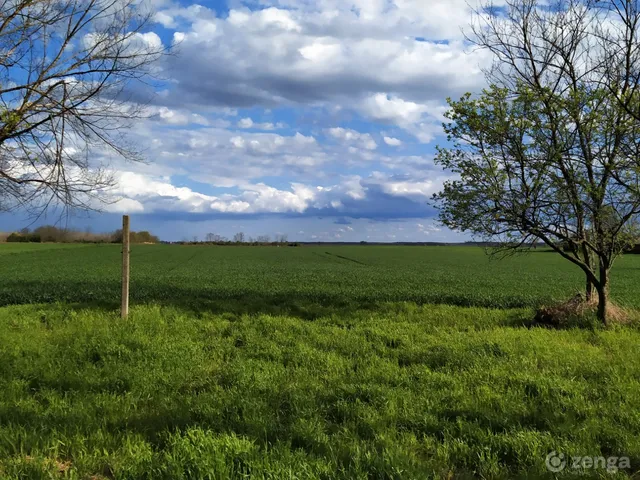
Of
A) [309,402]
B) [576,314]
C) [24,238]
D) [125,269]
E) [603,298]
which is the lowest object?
[309,402]

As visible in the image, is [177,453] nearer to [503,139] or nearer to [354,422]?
[354,422]

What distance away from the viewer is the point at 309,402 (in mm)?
5398

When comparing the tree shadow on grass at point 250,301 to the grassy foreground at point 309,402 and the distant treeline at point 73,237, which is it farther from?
the distant treeline at point 73,237

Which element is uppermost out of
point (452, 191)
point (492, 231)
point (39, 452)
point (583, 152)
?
point (583, 152)

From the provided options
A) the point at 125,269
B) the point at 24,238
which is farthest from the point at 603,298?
the point at 24,238

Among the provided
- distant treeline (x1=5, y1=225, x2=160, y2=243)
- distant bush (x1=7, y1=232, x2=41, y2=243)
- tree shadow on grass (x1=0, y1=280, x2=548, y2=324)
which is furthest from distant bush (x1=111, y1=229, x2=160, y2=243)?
tree shadow on grass (x1=0, y1=280, x2=548, y2=324)

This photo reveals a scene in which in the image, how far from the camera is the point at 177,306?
1278cm

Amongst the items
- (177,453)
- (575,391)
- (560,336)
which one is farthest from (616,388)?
(177,453)

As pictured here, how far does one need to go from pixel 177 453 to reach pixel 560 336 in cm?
855

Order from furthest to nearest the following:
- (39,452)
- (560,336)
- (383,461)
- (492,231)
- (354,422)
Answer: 1. (492,231)
2. (560,336)
3. (354,422)
4. (39,452)
5. (383,461)

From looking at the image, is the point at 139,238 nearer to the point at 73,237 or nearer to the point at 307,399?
the point at 73,237

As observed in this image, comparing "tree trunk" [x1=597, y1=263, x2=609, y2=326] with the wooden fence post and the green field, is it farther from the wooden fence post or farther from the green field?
the wooden fence post

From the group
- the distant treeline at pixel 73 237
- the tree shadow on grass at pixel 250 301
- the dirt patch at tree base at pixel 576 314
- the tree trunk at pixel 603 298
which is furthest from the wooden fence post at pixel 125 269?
the distant treeline at pixel 73 237

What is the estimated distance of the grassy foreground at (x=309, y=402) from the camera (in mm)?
3910
